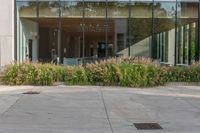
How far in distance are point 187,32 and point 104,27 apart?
484 centimetres

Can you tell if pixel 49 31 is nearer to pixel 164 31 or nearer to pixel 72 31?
pixel 72 31

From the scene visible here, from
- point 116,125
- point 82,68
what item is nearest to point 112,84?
point 82,68

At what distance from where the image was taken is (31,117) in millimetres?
11867

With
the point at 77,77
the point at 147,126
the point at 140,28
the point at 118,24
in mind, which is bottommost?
the point at 147,126

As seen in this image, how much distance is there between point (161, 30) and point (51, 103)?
12614 mm

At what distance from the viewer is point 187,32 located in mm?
26109

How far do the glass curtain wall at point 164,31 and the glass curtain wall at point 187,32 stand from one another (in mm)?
342

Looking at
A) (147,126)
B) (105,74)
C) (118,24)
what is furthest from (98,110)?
(118,24)

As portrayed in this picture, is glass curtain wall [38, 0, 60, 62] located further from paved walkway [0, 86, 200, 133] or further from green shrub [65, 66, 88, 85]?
paved walkway [0, 86, 200, 133]

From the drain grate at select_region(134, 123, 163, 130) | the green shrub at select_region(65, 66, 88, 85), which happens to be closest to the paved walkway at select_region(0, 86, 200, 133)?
the drain grate at select_region(134, 123, 163, 130)

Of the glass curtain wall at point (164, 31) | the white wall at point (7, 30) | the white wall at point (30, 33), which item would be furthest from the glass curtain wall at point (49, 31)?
the glass curtain wall at point (164, 31)

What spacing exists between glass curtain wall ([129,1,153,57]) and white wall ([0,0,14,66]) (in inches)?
260

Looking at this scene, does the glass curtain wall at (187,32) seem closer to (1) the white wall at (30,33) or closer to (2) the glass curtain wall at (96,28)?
(2) the glass curtain wall at (96,28)

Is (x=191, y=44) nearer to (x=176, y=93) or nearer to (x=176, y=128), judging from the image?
(x=176, y=93)
